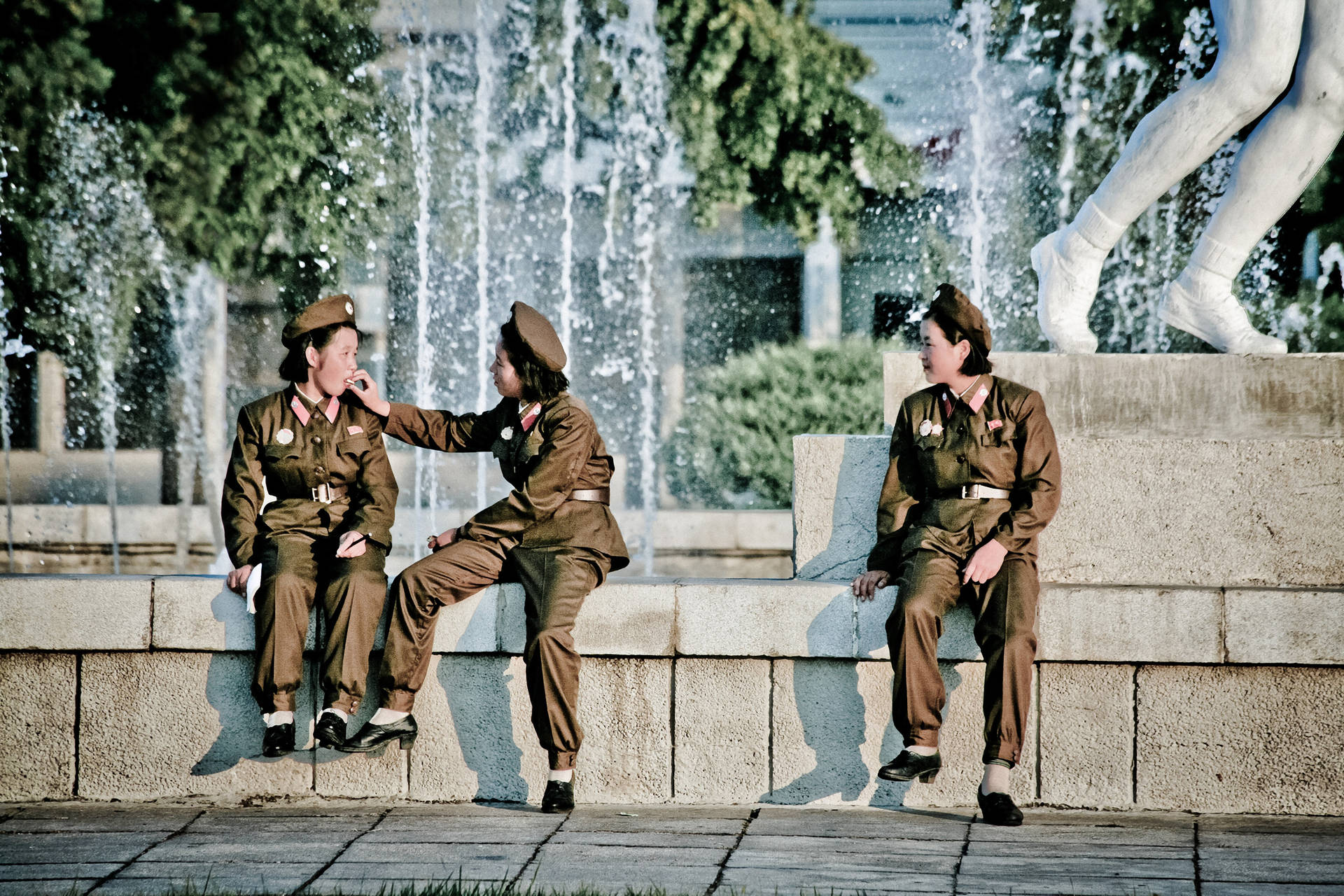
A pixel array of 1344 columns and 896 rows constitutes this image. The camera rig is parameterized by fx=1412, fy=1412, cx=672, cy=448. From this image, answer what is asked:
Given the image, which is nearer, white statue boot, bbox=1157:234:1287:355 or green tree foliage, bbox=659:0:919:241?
white statue boot, bbox=1157:234:1287:355

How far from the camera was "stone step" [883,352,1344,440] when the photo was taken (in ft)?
15.6

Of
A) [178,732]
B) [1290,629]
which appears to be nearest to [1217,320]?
[1290,629]

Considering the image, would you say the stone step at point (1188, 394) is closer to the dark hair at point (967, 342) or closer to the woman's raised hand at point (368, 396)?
the dark hair at point (967, 342)

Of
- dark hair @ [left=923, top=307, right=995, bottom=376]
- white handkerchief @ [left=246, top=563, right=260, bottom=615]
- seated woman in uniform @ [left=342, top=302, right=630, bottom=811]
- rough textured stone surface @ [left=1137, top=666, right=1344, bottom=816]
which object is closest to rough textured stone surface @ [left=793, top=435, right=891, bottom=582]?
dark hair @ [left=923, top=307, right=995, bottom=376]

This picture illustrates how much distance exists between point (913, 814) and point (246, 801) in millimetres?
2118

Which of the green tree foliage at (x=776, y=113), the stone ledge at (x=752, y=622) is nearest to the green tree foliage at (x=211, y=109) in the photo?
the green tree foliage at (x=776, y=113)

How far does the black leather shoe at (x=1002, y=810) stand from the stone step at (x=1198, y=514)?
781 millimetres

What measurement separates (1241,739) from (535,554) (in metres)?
2.26

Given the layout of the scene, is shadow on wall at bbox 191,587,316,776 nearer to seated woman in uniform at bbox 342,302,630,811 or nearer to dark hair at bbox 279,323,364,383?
seated woman in uniform at bbox 342,302,630,811

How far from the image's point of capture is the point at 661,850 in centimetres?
389

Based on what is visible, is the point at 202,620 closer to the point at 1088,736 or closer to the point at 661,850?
the point at 661,850

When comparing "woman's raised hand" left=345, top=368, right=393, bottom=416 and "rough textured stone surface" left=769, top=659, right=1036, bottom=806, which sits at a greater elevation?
"woman's raised hand" left=345, top=368, right=393, bottom=416

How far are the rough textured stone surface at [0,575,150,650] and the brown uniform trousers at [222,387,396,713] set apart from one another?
0.36m

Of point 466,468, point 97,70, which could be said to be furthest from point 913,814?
point 466,468
